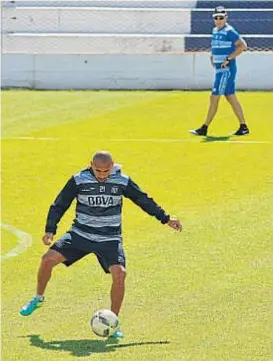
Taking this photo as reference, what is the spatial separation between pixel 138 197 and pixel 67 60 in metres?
17.9

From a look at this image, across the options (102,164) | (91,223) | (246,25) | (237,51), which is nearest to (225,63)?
(237,51)

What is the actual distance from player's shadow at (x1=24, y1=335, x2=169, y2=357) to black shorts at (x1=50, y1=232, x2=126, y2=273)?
706 millimetres

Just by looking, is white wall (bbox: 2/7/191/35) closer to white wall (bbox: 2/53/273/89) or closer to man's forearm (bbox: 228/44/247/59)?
white wall (bbox: 2/53/273/89)

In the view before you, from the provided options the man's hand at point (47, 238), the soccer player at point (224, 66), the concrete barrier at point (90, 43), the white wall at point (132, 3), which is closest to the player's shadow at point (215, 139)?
the soccer player at point (224, 66)

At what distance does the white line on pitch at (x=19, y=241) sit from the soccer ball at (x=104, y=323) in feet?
8.79

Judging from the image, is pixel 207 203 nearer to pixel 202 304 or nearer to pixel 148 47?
pixel 202 304

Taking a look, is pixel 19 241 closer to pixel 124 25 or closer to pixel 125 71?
Result: pixel 125 71

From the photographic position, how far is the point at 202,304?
28.1 feet

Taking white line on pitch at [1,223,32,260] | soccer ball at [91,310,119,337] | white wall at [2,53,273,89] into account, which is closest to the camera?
soccer ball at [91,310,119,337]

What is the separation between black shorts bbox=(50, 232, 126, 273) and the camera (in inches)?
321

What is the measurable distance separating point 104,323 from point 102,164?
1.22 metres

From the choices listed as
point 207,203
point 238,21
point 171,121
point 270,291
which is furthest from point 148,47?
point 270,291

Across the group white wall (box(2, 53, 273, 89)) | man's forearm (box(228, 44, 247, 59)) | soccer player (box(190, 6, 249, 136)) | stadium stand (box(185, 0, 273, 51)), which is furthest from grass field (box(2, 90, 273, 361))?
stadium stand (box(185, 0, 273, 51))

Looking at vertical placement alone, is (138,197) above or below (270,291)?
above
